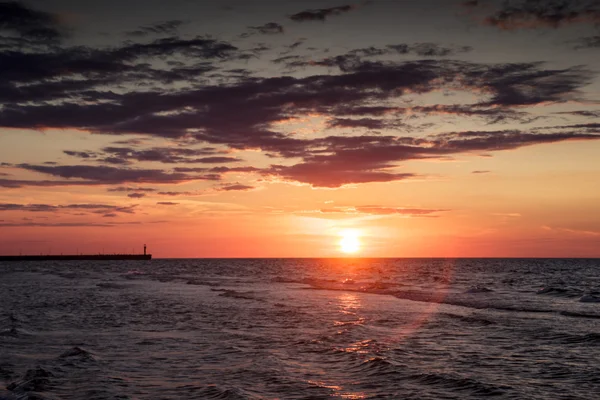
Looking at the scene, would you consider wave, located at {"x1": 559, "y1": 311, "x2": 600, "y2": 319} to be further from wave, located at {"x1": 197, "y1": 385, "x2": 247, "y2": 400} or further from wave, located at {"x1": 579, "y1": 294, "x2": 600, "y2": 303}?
wave, located at {"x1": 197, "y1": 385, "x2": 247, "y2": 400}

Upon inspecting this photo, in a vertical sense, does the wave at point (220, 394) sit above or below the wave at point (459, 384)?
below

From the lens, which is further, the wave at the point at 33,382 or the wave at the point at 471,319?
the wave at the point at 471,319

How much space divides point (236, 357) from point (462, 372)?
8.29 m

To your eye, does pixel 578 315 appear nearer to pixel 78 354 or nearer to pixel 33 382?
pixel 78 354

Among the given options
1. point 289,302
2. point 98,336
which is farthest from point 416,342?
point 289,302

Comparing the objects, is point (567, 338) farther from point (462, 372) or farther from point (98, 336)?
point (98, 336)

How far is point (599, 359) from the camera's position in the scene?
20734 mm

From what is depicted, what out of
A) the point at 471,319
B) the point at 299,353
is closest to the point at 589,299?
the point at 471,319

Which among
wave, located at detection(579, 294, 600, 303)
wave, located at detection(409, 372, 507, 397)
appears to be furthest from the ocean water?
wave, located at detection(579, 294, 600, 303)

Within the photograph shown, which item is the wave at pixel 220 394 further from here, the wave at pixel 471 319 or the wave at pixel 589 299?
the wave at pixel 589 299

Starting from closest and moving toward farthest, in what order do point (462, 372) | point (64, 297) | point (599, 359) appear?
point (462, 372) → point (599, 359) → point (64, 297)

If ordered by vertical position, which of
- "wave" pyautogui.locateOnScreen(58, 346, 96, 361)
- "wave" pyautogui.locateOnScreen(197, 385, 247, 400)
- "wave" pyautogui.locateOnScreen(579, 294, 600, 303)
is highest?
"wave" pyautogui.locateOnScreen(579, 294, 600, 303)

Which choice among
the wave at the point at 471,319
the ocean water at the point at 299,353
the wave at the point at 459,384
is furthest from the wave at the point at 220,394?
the wave at the point at 471,319

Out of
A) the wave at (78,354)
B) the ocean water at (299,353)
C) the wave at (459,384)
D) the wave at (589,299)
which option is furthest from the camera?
the wave at (589,299)
